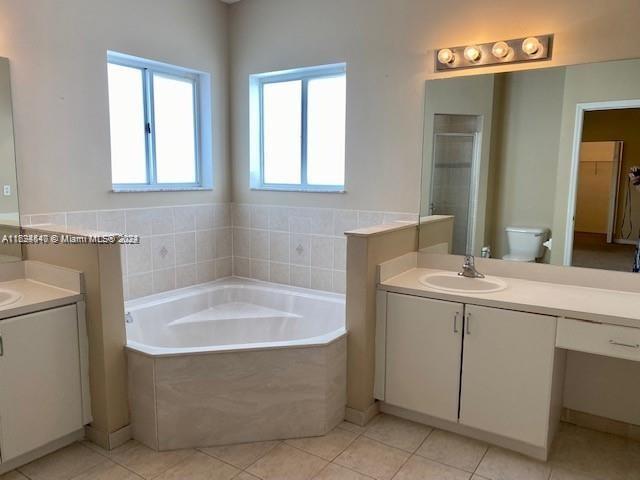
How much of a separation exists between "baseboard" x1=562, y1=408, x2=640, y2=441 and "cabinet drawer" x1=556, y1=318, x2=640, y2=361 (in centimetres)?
75

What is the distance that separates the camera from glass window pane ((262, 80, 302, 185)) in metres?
3.62

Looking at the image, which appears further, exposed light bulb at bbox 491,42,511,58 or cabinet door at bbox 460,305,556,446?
exposed light bulb at bbox 491,42,511,58

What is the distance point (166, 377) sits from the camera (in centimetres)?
220

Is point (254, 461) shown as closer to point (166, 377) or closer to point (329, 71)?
point (166, 377)

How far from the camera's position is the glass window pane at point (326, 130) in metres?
3.41

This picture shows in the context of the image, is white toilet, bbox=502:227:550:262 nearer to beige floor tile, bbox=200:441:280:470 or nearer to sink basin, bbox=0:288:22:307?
beige floor tile, bbox=200:441:280:470

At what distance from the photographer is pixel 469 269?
8.68ft

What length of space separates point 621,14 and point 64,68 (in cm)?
292

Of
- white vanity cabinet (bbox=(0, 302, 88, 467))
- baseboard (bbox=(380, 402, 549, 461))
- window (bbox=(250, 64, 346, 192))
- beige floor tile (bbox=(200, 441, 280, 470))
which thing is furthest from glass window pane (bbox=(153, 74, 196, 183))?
baseboard (bbox=(380, 402, 549, 461))

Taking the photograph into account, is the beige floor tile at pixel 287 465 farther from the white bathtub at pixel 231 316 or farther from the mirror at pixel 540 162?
the mirror at pixel 540 162

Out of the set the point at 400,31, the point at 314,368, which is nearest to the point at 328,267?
the point at 314,368

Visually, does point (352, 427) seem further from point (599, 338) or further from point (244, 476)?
point (599, 338)

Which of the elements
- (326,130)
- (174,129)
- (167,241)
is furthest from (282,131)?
(167,241)

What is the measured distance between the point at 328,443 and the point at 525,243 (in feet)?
4.81
